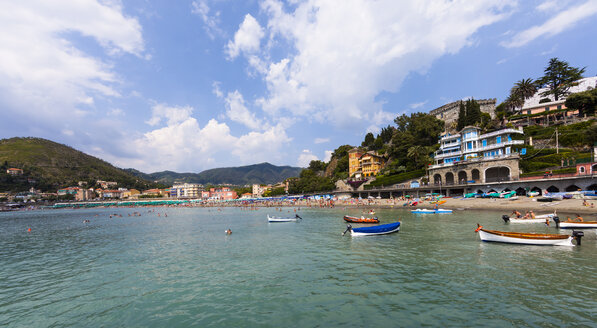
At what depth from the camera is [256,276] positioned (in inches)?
590

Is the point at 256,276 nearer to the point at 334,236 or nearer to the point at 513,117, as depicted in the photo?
the point at 334,236

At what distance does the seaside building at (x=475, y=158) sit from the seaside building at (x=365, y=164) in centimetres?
2620

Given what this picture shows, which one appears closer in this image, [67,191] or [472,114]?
[472,114]

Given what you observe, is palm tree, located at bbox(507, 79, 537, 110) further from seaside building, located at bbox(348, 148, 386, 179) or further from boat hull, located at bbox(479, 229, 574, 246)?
boat hull, located at bbox(479, 229, 574, 246)

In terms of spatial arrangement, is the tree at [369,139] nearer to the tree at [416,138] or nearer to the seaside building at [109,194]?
the tree at [416,138]

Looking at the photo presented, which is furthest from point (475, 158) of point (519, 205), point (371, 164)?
point (371, 164)

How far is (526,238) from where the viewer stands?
63.3ft

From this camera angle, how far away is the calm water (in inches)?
386

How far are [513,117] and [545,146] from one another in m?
21.0

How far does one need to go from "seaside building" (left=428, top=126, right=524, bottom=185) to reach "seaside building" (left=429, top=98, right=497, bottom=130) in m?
23.7

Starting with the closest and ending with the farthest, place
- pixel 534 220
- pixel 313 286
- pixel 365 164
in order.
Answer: pixel 313 286 < pixel 534 220 < pixel 365 164

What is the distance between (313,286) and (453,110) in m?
95.9

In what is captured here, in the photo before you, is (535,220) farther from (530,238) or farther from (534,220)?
(530,238)

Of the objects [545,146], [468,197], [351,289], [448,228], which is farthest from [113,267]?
[545,146]
